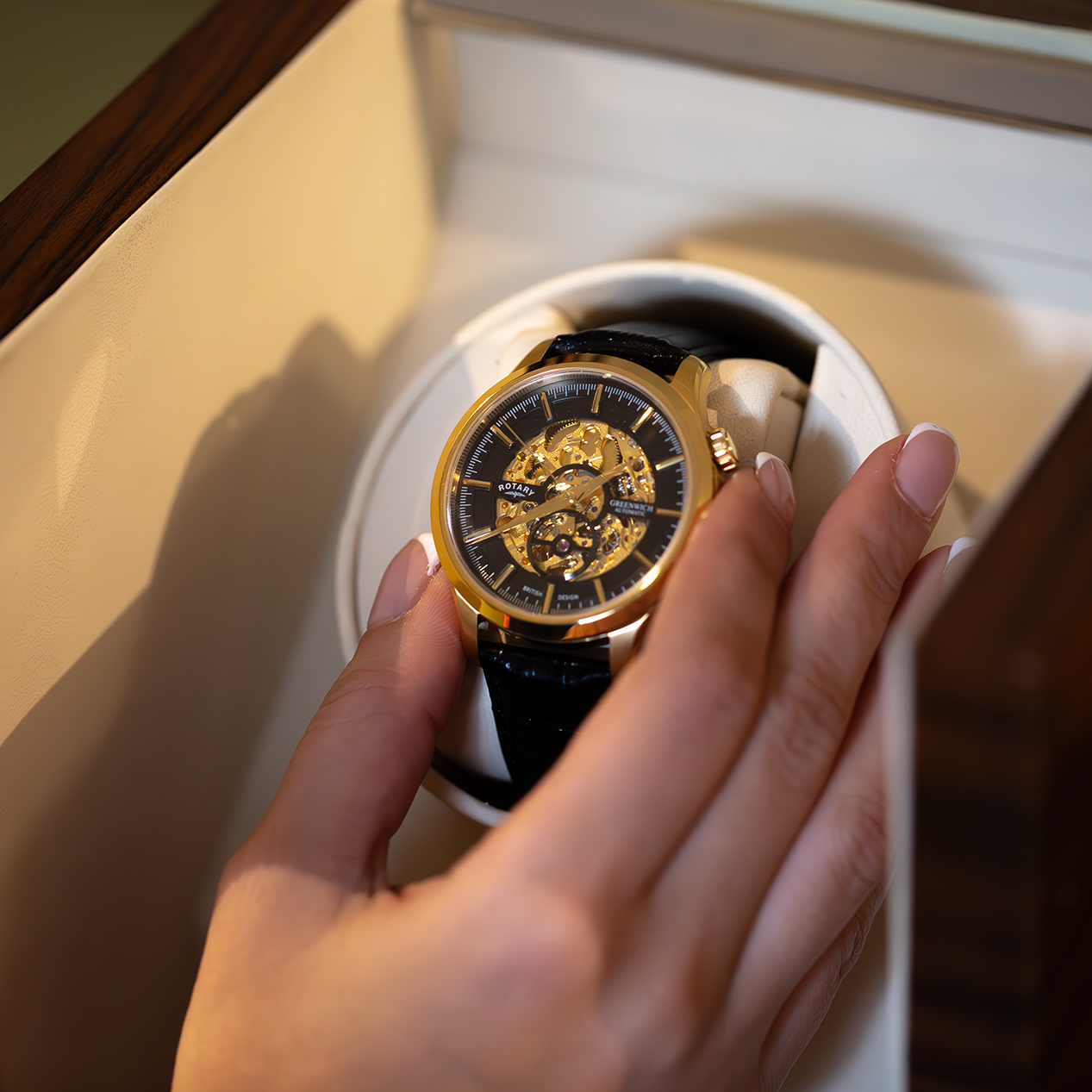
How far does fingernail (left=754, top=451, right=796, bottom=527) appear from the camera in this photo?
1.86ft

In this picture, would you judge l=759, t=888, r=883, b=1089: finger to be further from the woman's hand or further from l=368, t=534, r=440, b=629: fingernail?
l=368, t=534, r=440, b=629: fingernail

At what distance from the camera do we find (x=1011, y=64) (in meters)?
0.67

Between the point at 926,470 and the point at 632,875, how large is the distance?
32 cm

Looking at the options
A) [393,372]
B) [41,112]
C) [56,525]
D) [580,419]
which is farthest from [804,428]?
[41,112]

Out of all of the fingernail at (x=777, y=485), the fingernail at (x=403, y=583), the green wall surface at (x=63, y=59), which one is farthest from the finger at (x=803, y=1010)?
the green wall surface at (x=63, y=59)

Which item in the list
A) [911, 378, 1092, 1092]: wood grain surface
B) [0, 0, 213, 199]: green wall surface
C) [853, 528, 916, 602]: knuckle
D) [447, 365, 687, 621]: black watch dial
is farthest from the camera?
[0, 0, 213, 199]: green wall surface

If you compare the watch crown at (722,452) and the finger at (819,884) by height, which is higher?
the watch crown at (722,452)

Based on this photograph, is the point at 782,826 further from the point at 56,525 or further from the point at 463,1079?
the point at 56,525

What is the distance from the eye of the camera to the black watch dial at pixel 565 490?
24.5 inches

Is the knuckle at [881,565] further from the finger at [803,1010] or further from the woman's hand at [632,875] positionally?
the finger at [803,1010]

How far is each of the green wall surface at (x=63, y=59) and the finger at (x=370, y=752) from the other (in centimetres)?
55

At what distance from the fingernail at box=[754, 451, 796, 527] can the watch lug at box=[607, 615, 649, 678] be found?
0.11 m

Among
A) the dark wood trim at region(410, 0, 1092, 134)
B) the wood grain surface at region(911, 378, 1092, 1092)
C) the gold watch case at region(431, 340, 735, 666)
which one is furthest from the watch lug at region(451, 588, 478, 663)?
the dark wood trim at region(410, 0, 1092, 134)

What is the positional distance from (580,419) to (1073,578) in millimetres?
412
